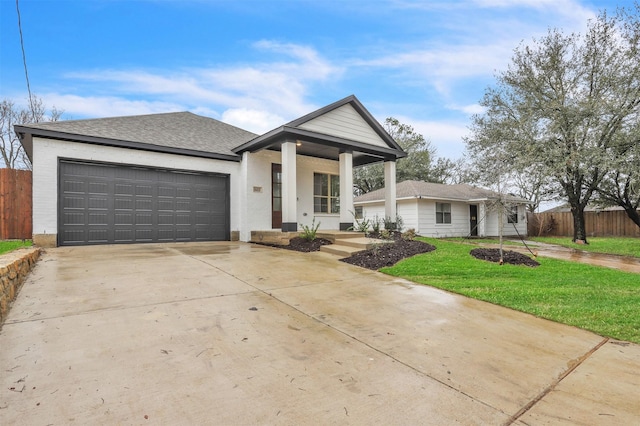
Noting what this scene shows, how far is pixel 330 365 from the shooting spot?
226 centimetres

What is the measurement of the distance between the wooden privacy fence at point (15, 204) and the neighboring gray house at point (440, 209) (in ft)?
44.6

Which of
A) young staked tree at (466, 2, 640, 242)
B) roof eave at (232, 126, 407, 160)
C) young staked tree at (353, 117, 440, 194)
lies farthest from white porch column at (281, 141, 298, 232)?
young staked tree at (353, 117, 440, 194)

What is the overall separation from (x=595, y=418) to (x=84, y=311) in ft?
14.0

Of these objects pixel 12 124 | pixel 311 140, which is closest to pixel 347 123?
pixel 311 140

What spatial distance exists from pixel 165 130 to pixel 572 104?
16036 mm

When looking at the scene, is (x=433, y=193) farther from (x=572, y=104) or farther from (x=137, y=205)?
(x=137, y=205)

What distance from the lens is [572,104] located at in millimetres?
12625

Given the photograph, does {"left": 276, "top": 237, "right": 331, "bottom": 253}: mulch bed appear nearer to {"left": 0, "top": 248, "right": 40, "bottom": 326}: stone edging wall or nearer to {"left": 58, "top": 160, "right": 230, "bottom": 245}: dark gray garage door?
{"left": 58, "top": 160, "right": 230, "bottom": 245}: dark gray garage door

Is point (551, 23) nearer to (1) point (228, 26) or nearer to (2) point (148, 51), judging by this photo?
(1) point (228, 26)

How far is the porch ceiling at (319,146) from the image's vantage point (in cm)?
932

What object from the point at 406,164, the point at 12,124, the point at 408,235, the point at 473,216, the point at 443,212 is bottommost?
the point at 408,235

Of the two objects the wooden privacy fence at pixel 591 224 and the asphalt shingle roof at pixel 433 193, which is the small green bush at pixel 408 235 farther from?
the wooden privacy fence at pixel 591 224

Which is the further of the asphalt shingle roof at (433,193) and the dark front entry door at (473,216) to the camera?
the dark front entry door at (473,216)

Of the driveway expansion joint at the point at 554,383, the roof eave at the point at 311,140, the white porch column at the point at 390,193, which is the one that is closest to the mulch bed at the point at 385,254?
the white porch column at the point at 390,193
